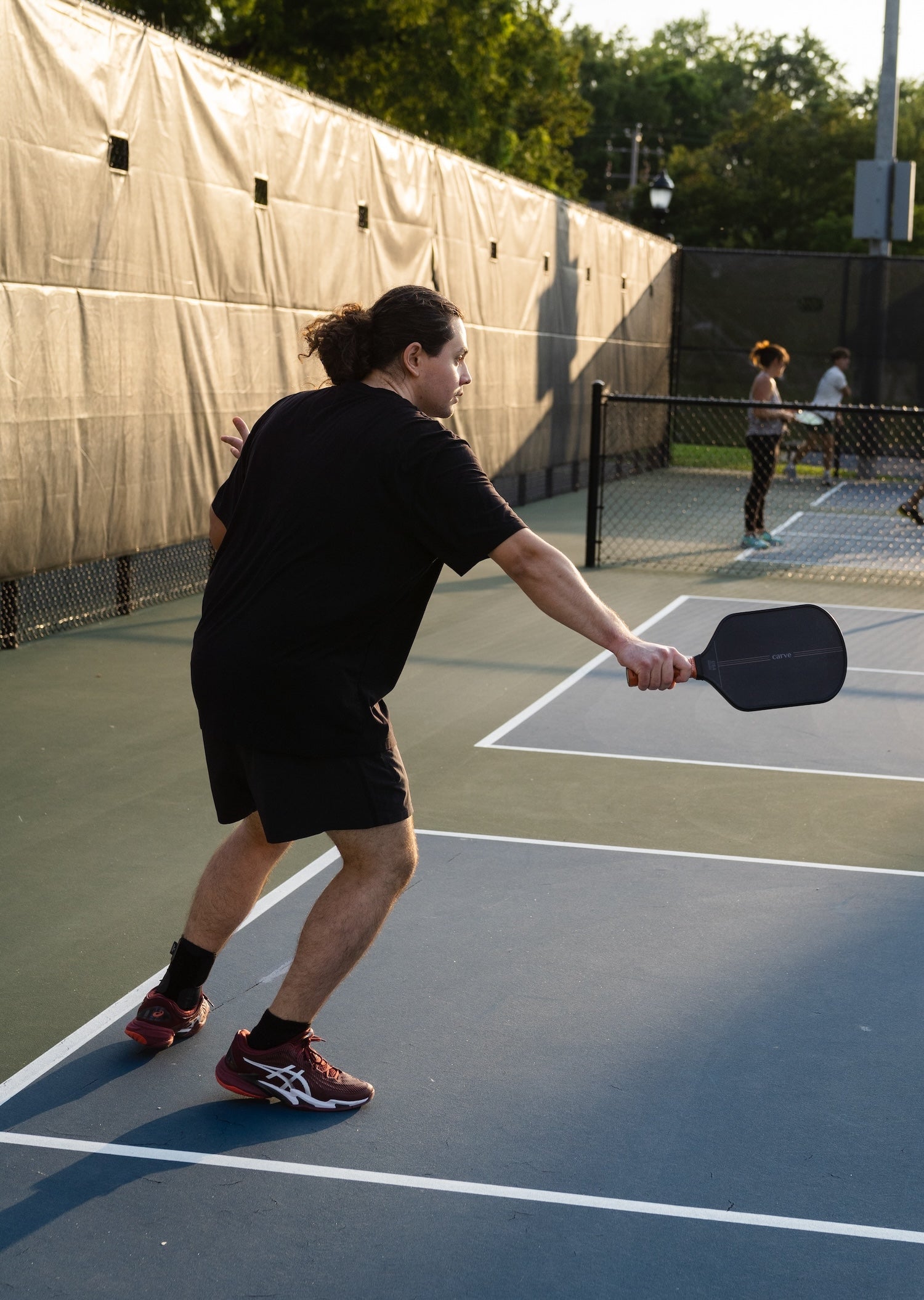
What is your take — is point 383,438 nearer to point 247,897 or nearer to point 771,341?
point 247,897

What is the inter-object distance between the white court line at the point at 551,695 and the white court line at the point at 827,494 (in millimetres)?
8298

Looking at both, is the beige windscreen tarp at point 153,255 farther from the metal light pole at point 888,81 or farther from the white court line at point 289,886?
the metal light pole at point 888,81

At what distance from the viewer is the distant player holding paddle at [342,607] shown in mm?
3223

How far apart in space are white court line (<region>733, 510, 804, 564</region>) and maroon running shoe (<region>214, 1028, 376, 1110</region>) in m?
10.1

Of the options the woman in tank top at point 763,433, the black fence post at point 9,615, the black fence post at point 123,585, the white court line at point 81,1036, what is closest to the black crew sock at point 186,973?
the white court line at point 81,1036

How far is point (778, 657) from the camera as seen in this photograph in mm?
3393

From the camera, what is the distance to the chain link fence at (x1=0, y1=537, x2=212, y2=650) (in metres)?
8.88

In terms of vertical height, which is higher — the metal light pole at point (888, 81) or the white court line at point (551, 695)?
the metal light pole at point (888, 81)

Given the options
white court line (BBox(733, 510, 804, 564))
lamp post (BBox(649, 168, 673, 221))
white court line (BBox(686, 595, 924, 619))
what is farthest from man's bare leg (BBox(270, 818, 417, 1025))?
lamp post (BBox(649, 168, 673, 221))

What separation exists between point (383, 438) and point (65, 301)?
19.0 ft

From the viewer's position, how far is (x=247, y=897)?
3.73 m

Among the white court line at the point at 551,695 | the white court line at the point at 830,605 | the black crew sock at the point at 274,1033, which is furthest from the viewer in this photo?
the white court line at the point at 830,605

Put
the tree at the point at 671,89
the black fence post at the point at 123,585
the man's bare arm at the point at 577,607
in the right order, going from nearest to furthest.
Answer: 1. the man's bare arm at the point at 577,607
2. the black fence post at the point at 123,585
3. the tree at the point at 671,89

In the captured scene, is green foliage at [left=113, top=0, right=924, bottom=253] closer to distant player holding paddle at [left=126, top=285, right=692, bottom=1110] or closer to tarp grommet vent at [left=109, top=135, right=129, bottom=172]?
tarp grommet vent at [left=109, top=135, right=129, bottom=172]
